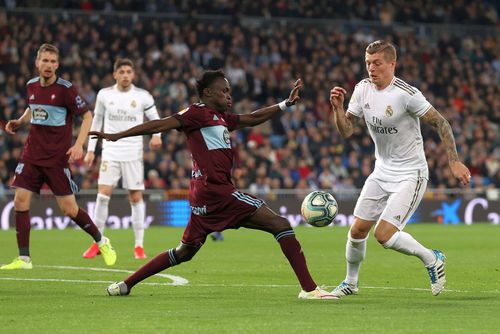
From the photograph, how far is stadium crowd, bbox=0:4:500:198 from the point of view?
28.5 m

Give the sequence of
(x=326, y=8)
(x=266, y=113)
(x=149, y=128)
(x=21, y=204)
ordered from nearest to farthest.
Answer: (x=149, y=128) < (x=266, y=113) < (x=21, y=204) < (x=326, y=8)

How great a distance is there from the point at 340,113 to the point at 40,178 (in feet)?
16.2

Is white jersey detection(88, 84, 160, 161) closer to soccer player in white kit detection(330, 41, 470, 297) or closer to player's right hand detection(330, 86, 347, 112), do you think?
soccer player in white kit detection(330, 41, 470, 297)

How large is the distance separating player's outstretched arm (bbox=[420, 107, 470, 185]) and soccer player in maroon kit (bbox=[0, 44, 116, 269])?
4.78 m

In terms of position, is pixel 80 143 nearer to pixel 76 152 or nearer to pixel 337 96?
pixel 76 152

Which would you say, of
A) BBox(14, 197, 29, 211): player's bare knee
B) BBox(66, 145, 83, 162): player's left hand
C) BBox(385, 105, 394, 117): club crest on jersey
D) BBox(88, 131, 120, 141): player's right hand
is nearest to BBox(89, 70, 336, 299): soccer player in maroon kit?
BBox(88, 131, 120, 141): player's right hand

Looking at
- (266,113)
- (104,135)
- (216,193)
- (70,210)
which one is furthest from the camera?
(70,210)

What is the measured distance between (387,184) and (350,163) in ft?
66.2

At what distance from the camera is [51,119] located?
1335 centimetres

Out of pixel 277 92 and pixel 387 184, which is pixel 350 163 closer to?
pixel 277 92

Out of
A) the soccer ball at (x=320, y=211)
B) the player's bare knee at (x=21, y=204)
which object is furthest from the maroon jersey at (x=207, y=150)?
the player's bare knee at (x=21, y=204)

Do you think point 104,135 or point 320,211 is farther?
point 320,211

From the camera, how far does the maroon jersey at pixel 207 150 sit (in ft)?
31.6

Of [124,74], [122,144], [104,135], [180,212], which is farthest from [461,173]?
[180,212]
